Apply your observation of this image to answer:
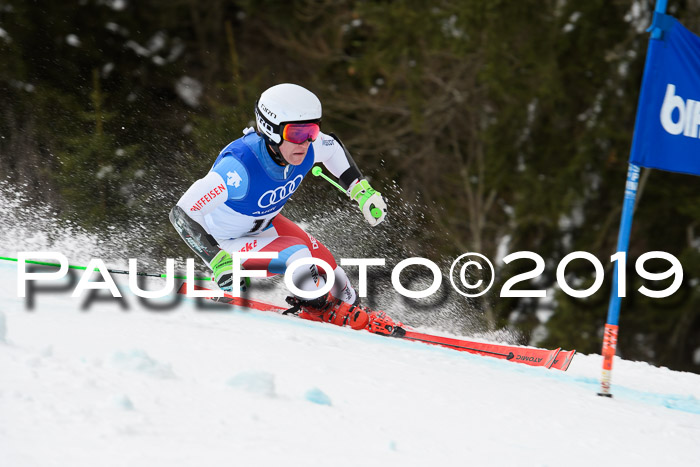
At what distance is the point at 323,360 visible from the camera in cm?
336

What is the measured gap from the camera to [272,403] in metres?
2.60

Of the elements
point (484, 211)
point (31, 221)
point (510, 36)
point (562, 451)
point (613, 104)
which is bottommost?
point (562, 451)

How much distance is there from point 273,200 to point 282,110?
1.92ft

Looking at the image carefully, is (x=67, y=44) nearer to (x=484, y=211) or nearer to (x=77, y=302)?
(x=484, y=211)

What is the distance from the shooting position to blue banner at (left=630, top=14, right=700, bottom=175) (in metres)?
3.91

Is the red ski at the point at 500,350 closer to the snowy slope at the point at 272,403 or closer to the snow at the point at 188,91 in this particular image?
the snowy slope at the point at 272,403

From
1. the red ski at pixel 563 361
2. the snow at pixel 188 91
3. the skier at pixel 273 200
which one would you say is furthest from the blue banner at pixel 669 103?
the snow at pixel 188 91

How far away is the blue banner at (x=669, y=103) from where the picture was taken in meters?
3.91

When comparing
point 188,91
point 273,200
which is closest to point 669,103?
point 273,200

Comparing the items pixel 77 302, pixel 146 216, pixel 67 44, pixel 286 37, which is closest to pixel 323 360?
pixel 77 302

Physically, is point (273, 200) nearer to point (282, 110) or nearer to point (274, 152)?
point (274, 152)

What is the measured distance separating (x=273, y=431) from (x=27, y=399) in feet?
2.35

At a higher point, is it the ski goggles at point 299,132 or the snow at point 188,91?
the snow at point 188,91

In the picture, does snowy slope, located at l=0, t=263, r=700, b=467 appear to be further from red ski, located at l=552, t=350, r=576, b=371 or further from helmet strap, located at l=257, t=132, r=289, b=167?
helmet strap, located at l=257, t=132, r=289, b=167
